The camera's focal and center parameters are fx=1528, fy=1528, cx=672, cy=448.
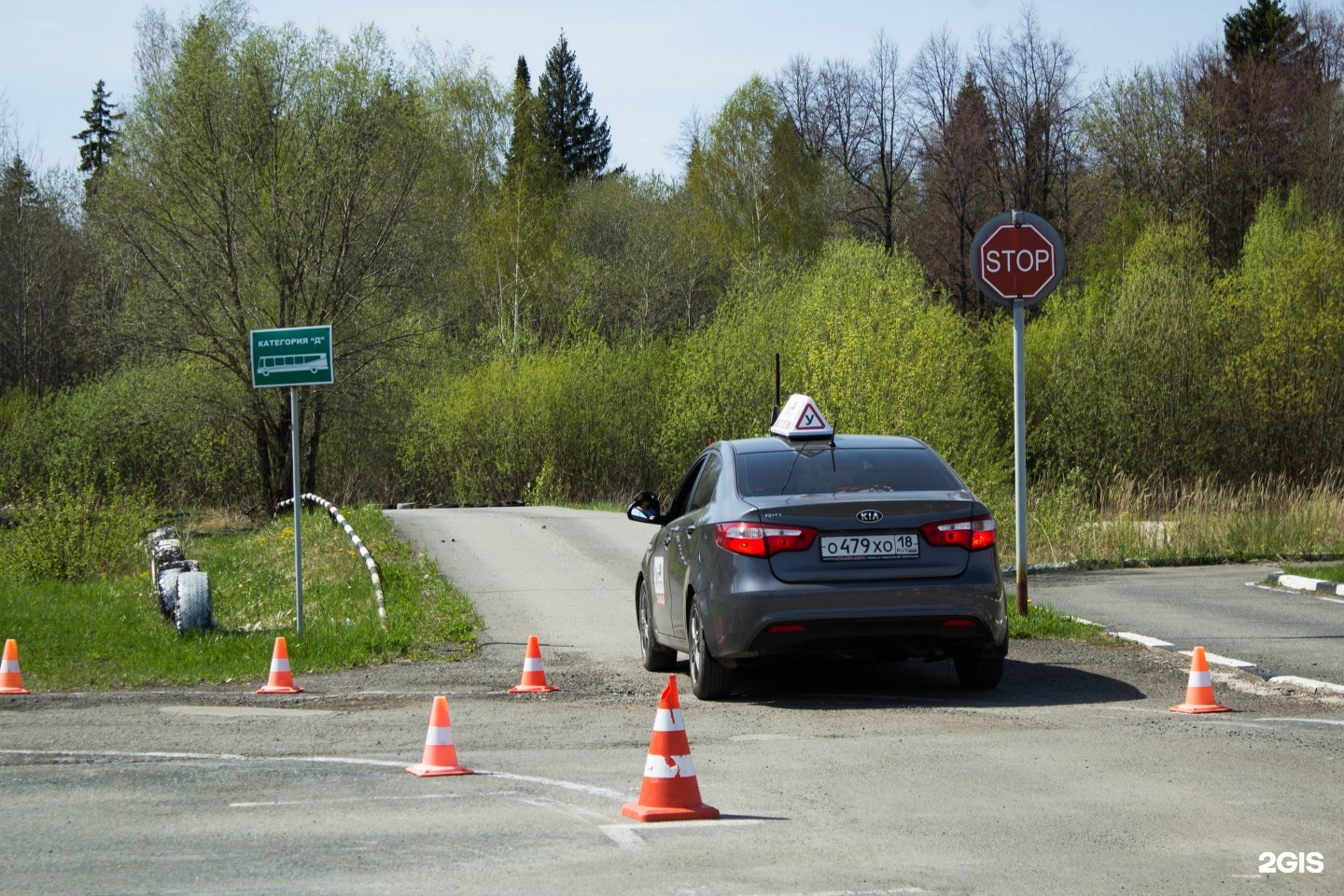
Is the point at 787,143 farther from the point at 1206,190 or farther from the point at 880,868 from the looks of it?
the point at 880,868

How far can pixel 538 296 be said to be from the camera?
57.7 m

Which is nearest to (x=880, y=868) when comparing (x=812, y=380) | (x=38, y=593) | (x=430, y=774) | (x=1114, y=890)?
(x=1114, y=890)

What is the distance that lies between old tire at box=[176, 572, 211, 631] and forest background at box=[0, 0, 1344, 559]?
7.96 m

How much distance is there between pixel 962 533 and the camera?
9477 mm

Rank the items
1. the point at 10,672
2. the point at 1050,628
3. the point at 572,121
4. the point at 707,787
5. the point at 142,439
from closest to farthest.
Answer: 1. the point at 707,787
2. the point at 10,672
3. the point at 1050,628
4. the point at 142,439
5. the point at 572,121

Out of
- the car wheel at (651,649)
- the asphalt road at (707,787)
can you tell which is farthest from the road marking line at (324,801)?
the car wheel at (651,649)

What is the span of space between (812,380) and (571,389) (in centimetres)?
1447

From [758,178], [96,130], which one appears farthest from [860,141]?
[96,130]

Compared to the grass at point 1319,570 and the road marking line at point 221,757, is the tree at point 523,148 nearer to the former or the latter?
the grass at point 1319,570

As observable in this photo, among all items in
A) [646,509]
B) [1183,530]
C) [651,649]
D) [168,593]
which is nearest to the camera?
→ [646,509]

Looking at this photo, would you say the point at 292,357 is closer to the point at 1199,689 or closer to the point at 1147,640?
the point at 1147,640

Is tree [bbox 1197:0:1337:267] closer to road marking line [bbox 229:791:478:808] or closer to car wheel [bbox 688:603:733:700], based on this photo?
car wheel [bbox 688:603:733:700]

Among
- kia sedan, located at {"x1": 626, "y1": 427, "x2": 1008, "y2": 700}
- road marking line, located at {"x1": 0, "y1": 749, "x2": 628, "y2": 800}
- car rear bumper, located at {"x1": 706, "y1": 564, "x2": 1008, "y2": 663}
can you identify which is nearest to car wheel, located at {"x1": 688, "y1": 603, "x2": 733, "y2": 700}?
kia sedan, located at {"x1": 626, "y1": 427, "x2": 1008, "y2": 700}

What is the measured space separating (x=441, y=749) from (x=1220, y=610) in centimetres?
1006
